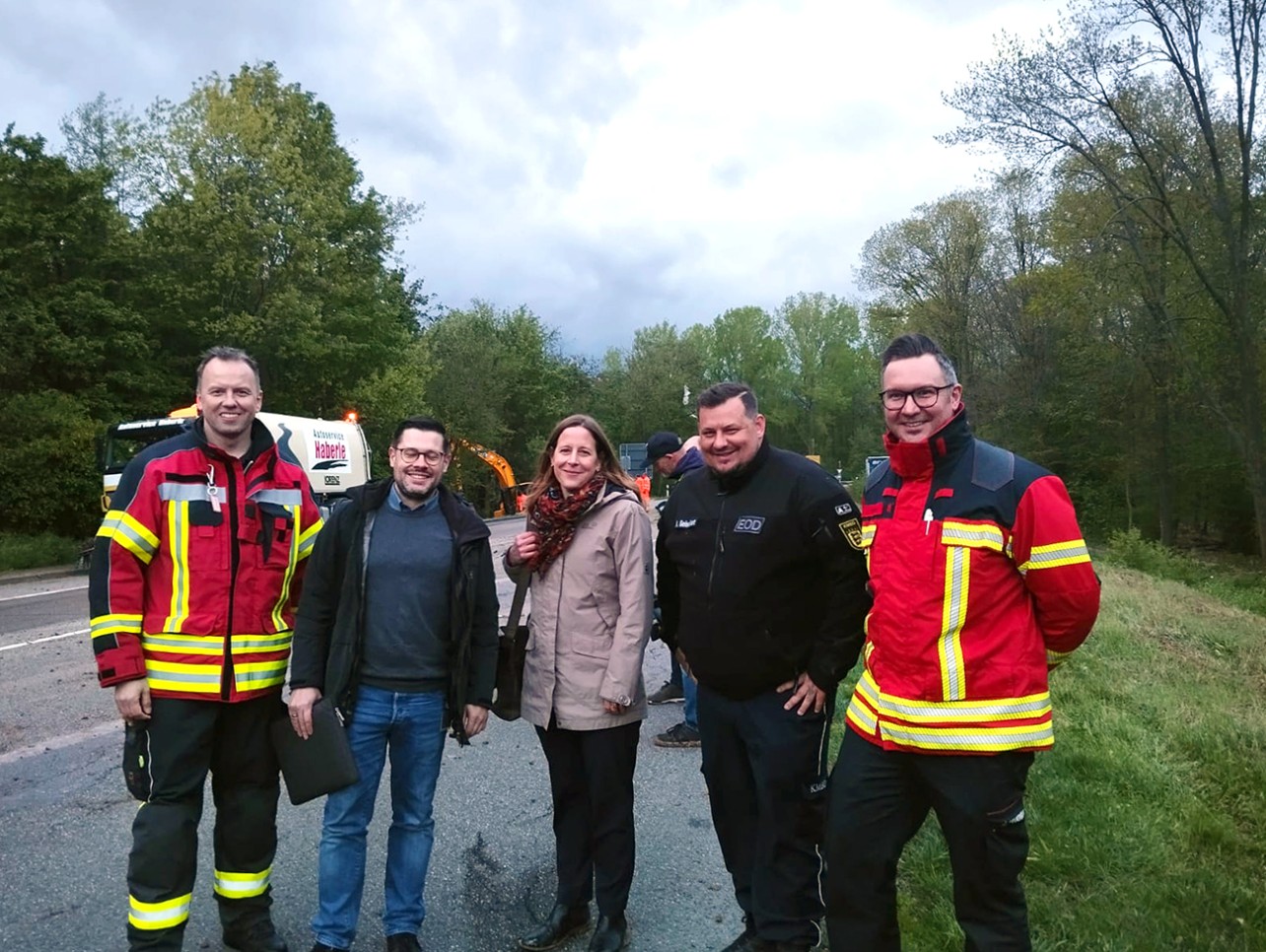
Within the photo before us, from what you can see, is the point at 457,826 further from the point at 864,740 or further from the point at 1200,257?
the point at 1200,257

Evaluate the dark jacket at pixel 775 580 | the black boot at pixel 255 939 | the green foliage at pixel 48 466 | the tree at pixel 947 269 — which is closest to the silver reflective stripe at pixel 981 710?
the dark jacket at pixel 775 580

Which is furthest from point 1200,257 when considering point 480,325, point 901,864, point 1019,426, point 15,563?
point 480,325

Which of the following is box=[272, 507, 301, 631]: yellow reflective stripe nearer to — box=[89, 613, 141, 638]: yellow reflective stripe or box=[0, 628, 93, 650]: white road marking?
box=[89, 613, 141, 638]: yellow reflective stripe

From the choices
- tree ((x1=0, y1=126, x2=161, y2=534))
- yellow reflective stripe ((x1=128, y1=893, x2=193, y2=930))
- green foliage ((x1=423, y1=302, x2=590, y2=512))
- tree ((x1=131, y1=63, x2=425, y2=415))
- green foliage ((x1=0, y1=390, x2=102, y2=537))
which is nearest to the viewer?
yellow reflective stripe ((x1=128, y1=893, x2=193, y2=930))

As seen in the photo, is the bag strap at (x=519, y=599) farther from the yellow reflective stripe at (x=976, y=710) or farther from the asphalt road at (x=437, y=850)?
the yellow reflective stripe at (x=976, y=710)

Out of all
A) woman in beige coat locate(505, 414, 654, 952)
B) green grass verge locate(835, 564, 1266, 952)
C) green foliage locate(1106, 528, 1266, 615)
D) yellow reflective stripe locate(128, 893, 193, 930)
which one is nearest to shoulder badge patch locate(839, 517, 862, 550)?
woman in beige coat locate(505, 414, 654, 952)

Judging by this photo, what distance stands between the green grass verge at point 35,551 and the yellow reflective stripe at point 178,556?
1653 cm

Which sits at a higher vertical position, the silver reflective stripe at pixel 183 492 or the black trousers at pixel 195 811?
the silver reflective stripe at pixel 183 492

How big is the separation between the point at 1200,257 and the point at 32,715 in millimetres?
24107

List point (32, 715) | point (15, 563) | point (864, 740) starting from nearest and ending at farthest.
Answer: point (864, 740), point (32, 715), point (15, 563)

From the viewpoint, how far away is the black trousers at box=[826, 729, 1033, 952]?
2.44m

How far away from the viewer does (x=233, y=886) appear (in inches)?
123

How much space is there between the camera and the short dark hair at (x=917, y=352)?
263 centimetres

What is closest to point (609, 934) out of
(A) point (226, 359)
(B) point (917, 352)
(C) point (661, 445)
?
(B) point (917, 352)
